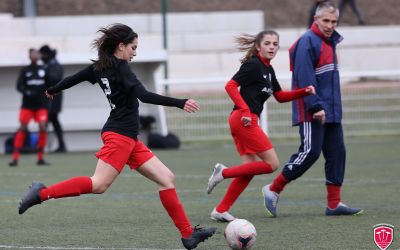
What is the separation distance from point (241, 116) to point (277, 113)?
11.7 meters

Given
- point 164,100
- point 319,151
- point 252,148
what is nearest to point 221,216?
point 252,148

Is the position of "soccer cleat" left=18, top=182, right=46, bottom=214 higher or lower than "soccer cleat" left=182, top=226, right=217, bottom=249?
higher

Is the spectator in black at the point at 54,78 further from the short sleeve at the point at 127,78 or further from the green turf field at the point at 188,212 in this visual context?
the short sleeve at the point at 127,78

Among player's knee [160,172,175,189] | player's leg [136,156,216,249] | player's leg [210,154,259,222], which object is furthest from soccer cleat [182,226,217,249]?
player's leg [210,154,259,222]

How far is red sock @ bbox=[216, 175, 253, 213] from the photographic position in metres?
9.49

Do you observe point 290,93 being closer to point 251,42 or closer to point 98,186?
point 251,42

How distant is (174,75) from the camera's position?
87.6 ft

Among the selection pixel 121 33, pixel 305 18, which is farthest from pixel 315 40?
pixel 305 18

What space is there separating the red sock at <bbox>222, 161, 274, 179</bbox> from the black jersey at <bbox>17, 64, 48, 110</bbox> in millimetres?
7816

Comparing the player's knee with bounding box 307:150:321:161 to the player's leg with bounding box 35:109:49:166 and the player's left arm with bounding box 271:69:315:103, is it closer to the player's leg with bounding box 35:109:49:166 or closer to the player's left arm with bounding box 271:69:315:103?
the player's left arm with bounding box 271:69:315:103

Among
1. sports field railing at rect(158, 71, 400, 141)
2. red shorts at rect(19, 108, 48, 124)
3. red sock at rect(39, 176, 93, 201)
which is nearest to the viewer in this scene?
red sock at rect(39, 176, 93, 201)

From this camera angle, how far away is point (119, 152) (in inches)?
305

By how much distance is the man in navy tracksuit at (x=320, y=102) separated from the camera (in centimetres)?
955

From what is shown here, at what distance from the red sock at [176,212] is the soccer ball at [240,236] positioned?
0.97 feet
